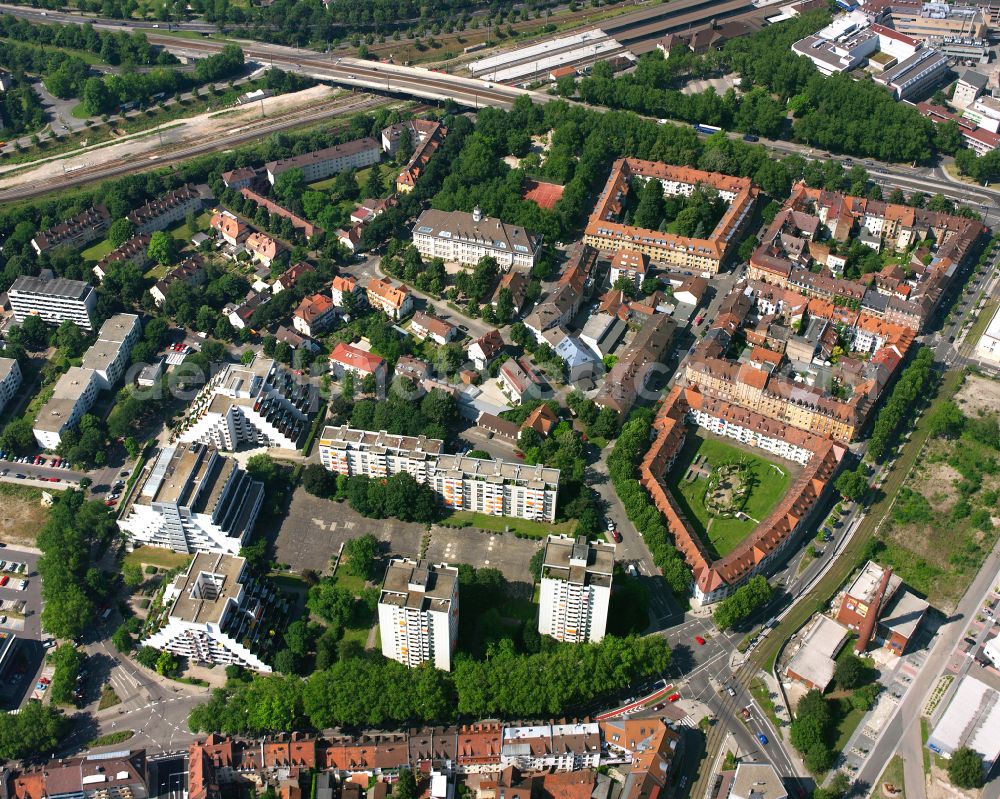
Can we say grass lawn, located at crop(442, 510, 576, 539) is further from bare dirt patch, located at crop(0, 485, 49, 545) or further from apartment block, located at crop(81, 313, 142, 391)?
apartment block, located at crop(81, 313, 142, 391)

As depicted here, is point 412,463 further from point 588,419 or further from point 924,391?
point 924,391

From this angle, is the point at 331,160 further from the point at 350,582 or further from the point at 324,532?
the point at 350,582

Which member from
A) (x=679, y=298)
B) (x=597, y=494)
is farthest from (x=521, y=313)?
(x=597, y=494)

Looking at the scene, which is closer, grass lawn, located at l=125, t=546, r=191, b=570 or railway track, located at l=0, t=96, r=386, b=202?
grass lawn, located at l=125, t=546, r=191, b=570

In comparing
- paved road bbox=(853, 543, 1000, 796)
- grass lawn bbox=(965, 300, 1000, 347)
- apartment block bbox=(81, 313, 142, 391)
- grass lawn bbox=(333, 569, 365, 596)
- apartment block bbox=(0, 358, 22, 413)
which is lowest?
apartment block bbox=(0, 358, 22, 413)

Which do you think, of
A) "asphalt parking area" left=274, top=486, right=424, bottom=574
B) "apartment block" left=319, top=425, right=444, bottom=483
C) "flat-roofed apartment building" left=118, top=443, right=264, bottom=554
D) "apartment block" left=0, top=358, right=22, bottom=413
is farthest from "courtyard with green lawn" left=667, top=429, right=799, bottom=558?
"apartment block" left=0, top=358, right=22, bottom=413

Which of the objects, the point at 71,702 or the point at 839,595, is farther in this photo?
the point at 839,595

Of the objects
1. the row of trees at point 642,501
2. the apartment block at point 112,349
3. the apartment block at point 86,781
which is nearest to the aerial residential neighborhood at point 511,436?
the apartment block at point 86,781
